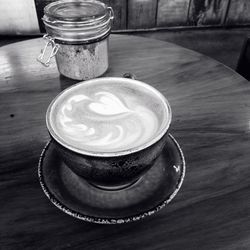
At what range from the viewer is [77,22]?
80 centimetres

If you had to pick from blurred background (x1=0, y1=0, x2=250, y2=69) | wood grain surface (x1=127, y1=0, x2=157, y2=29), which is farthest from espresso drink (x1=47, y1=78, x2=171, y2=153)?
wood grain surface (x1=127, y1=0, x2=157, y2=29)

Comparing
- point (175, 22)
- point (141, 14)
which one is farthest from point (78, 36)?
point (175, 22)

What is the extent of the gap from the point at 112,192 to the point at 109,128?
14cm

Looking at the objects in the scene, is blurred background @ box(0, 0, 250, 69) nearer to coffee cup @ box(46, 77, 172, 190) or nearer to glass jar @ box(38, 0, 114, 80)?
glass jar @ box(38, 0, 114, 80)

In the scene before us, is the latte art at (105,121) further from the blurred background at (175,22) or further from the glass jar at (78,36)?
the blurred background at (175,22)

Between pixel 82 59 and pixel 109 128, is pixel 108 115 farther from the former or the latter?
pixel 82 59

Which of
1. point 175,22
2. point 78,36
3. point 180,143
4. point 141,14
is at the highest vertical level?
point 78,36

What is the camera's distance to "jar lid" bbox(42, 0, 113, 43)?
80 centimetres

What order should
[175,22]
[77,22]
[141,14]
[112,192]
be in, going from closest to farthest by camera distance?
[112,192], [77,22], [141,14], [175,22]

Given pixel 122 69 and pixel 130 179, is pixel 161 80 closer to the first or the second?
pixel 122 69

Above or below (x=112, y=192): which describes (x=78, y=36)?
above

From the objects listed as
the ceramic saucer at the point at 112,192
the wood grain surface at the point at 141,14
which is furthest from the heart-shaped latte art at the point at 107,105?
the wood grain surface at the point at 141,14

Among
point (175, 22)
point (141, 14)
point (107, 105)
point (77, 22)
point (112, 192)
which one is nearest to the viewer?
point (112, 192)

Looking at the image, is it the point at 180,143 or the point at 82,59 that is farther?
the point at 82,59
